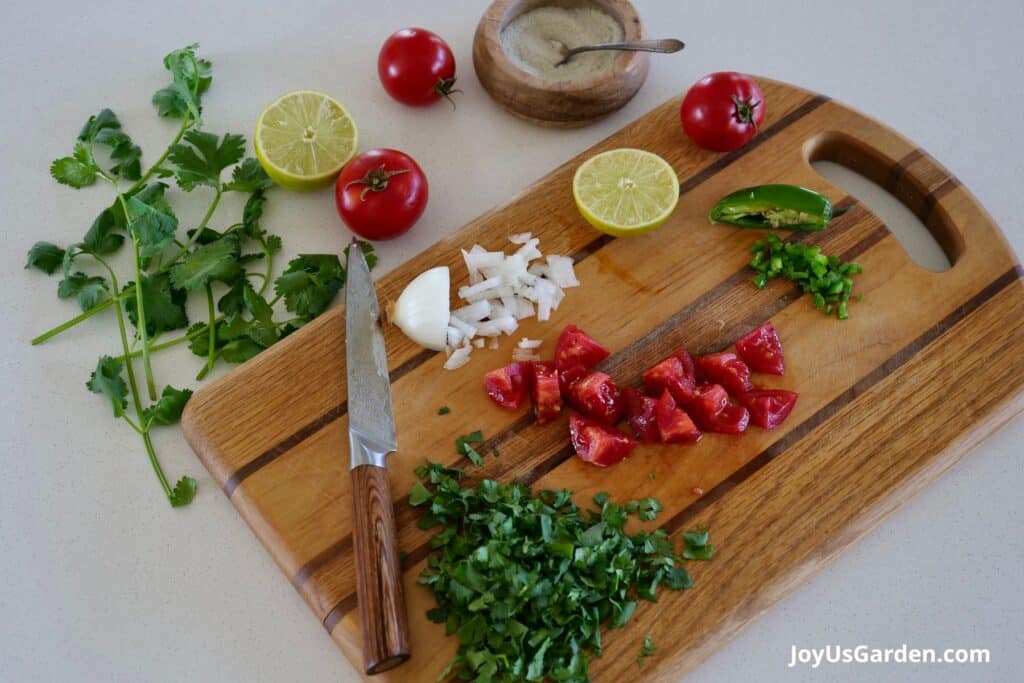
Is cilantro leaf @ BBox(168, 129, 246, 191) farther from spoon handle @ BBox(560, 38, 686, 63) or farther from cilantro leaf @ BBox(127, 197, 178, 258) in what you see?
spoon handle @ BBox(560, 38, 686, 63)

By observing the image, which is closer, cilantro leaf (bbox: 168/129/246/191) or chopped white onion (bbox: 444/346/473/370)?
chopped white onion (bbox: 444/346/473/370)

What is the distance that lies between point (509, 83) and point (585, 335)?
0.90 metres

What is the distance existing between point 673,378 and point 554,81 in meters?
1.04

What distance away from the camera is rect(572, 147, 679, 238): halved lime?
106 inches

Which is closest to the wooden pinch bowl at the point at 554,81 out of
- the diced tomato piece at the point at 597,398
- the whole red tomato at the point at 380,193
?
the whole red tomato at the point at 380,193

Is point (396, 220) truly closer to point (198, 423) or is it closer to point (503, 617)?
point (198, 423)

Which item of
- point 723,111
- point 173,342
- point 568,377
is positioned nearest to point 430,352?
point 568,377

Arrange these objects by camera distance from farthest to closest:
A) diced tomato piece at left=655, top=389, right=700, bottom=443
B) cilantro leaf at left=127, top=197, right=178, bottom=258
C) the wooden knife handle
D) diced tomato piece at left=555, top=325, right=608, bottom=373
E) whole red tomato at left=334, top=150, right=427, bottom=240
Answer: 1. whole red tomato at left=334, top=150, right=427, bottom=240
2. cilantro leaf at left=127, top=197, right=178, bottom=258
3. diced tomato piece at left=555, top=325, right=608, bottom=373
4. diced tomato piece at left=655, top=389, right=700, bottom=443
5. the wooden knife handle

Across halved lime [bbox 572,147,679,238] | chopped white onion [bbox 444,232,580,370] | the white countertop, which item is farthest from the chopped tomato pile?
the white countertop

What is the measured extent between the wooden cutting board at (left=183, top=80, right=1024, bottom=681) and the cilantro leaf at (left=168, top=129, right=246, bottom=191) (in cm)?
62

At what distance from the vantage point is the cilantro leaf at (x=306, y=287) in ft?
8.82

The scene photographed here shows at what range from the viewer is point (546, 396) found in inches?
96.9

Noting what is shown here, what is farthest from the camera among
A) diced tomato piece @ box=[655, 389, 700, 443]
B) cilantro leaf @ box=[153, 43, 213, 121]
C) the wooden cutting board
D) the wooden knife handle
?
cilantro leaf @ box=[153, 43, 213, 121]

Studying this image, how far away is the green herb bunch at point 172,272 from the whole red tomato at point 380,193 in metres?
0.15
